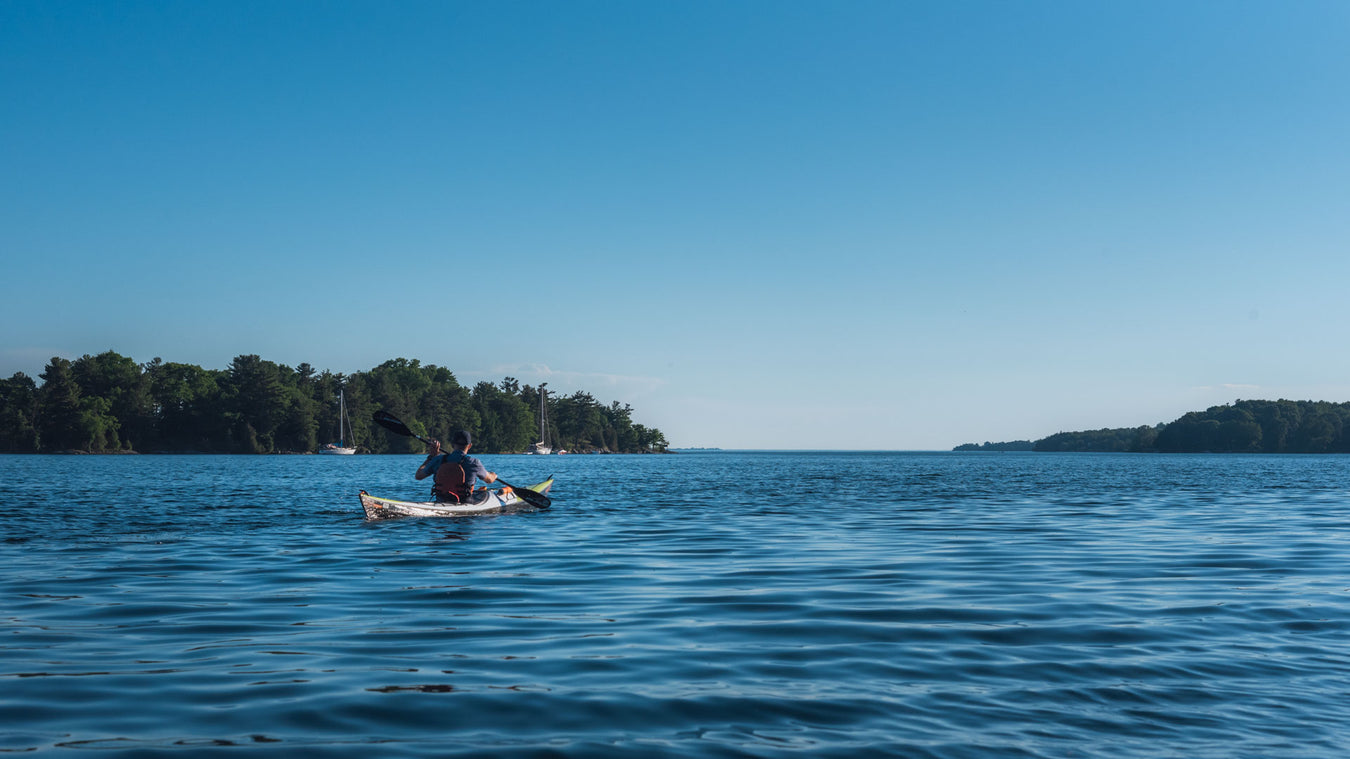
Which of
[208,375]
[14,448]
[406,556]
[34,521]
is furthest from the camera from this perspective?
[208,375]

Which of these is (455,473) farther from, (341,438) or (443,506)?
(341,438)

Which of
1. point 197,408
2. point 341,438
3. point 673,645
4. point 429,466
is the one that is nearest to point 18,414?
point 197,408

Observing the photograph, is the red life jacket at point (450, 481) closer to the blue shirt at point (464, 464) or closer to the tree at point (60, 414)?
the blue shirt at point (464, 464)

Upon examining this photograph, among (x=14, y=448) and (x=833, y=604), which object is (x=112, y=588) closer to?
(x=833, y=604)

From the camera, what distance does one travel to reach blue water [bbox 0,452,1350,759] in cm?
548

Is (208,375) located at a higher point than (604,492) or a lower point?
higher

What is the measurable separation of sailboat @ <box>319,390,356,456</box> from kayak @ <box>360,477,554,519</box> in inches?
4862

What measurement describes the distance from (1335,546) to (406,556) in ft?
54.9

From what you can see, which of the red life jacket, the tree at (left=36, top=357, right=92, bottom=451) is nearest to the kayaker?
the red life jacket

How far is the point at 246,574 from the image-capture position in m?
12.6

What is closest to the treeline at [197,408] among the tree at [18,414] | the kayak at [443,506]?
the tree at [18,414]

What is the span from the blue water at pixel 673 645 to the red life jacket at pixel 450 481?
444cm

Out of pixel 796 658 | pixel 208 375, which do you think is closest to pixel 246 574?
pixel 796 658

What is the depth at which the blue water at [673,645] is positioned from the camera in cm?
548
